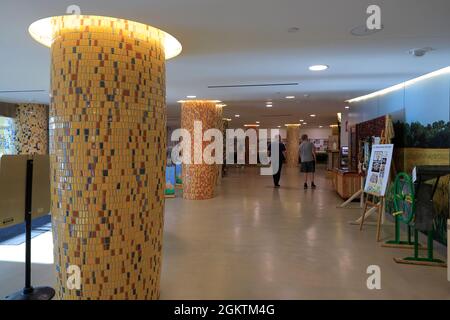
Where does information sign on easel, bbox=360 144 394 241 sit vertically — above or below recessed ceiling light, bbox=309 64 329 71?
below

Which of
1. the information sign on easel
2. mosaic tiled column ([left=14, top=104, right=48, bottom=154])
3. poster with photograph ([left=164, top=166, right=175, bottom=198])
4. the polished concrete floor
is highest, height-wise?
mosaic tiled column ([left=14, top=104, right=48, bottom=154])

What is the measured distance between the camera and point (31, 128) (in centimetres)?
1080

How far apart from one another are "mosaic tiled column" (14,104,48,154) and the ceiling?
4966 mm

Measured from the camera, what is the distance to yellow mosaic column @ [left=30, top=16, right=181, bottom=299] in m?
2.57

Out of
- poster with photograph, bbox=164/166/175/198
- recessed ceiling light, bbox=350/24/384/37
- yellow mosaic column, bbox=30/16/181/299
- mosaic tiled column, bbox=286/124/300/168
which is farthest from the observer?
mosaic tiled column, bbox=286/124/300/168

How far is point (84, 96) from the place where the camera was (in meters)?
2.56

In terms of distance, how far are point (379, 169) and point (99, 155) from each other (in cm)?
447

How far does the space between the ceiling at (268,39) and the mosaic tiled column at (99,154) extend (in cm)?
35

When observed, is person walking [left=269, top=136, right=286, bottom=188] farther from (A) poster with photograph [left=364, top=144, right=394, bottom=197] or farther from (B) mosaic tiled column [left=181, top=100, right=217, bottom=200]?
(A) poster with photograph [left=364, top=144, right=394, bottom=197]

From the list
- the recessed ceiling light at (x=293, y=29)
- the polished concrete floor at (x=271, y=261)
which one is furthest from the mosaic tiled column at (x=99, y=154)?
the recessed ceiling light at (x=293, y=29)

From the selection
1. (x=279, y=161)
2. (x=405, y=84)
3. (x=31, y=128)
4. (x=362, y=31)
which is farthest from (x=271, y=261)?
(x=31, y=128)

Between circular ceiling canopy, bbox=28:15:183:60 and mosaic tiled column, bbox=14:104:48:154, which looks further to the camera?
mosaic tiled column, bbox=14:104:48:154

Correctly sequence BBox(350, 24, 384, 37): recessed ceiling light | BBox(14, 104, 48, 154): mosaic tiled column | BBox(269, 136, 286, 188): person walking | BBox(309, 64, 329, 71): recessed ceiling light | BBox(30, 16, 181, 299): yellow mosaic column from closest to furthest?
BBox(30, 16, 181, 299): yellow mosaic column → BBox(350, 24, 384, 37): recessed ceiling light → BBox(309, 64, 329, 71): recessed ceiling light → BBox(14, 104, 48, 154): mosaic tiled column → BBox(269, 136, 286, 188): person walking

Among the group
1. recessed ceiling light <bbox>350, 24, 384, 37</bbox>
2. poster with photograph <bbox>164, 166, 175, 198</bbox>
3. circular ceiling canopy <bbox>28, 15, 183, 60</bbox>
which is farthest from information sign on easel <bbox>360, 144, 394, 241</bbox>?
poster with photograph <bbox>164, 166, 175, 198</bbox>
